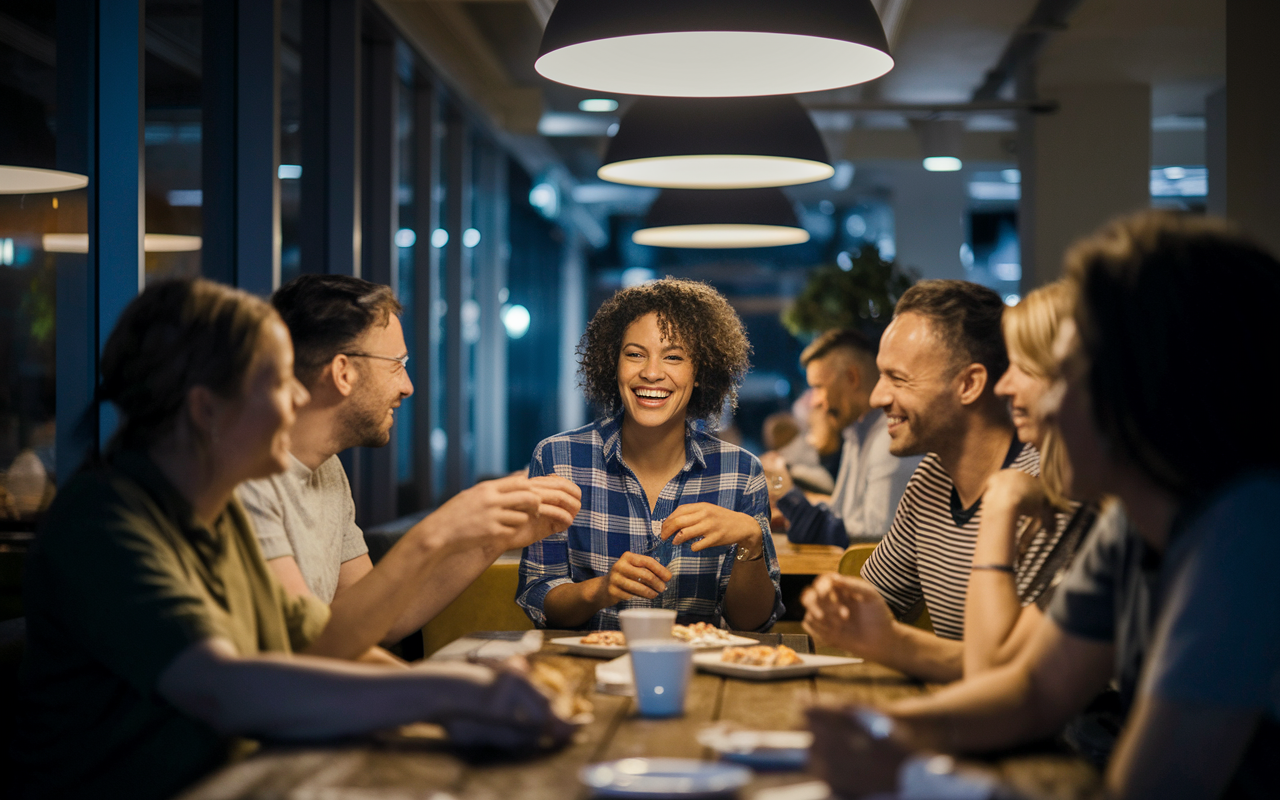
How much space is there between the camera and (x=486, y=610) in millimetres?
3283

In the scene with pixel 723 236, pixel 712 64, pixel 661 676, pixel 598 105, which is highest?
pixel 598 105

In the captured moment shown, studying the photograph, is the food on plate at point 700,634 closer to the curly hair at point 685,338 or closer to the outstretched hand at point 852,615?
the outstretched hand at point 852,615

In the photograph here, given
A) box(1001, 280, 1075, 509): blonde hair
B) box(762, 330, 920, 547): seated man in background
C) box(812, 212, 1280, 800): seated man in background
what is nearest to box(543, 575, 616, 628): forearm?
box(1001, 280, 1075, 509): blonde hair

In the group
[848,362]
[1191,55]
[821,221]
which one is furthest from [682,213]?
[821,221]

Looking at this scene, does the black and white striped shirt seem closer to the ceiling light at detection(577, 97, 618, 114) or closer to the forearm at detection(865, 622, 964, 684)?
the forearm at detection(865, 622, 964, 684)

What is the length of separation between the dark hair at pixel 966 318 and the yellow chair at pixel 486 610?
150 cm

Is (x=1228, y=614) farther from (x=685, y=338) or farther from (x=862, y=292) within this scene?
(x=862, y=292)

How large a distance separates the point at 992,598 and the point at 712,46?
→ 47.3 inches

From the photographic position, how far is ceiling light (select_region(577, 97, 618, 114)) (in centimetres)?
743

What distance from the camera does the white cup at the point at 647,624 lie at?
5.72 feet

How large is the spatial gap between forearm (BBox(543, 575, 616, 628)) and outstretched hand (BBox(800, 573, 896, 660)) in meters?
0.62

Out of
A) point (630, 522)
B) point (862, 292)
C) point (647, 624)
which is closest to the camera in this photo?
point (647, 624)

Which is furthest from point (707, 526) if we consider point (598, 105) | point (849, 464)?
point (598, 105)

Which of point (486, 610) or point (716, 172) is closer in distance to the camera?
point (486, 610)
